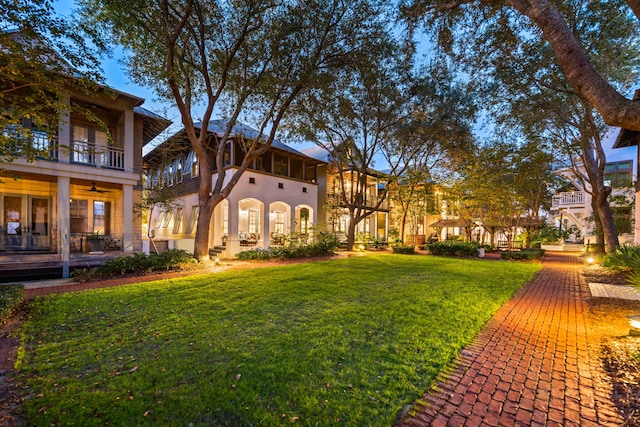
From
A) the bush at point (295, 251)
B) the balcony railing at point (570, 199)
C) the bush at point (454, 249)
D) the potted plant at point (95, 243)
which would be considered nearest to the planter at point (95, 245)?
the potted plant at point (95, 243)

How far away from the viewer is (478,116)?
14.6 metres

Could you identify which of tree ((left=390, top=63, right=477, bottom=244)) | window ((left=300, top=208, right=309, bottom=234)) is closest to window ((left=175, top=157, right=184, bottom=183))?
window ((left=300, top=208, right=309, bottom=234))

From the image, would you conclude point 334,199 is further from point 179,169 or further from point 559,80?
point 559,80

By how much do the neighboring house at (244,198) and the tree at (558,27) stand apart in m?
9.26

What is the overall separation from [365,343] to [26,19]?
25.3ft

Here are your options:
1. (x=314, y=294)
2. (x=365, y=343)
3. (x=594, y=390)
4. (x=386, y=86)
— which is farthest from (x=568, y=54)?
(x=386, y=86)

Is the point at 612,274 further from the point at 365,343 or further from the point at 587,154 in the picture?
the point at 365,343

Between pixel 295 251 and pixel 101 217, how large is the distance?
382 inches

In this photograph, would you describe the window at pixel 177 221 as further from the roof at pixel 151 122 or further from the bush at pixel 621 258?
the bush at pixel 621 258

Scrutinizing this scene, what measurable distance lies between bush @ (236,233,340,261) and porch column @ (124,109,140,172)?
5956 mm

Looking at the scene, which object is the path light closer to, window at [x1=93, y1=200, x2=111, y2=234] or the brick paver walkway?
the brick paver walkway

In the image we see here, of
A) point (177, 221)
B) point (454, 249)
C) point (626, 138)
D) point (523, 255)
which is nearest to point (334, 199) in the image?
point (454, 249)

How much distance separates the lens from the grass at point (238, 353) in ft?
8.20

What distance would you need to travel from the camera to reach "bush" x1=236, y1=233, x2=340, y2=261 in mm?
13227
